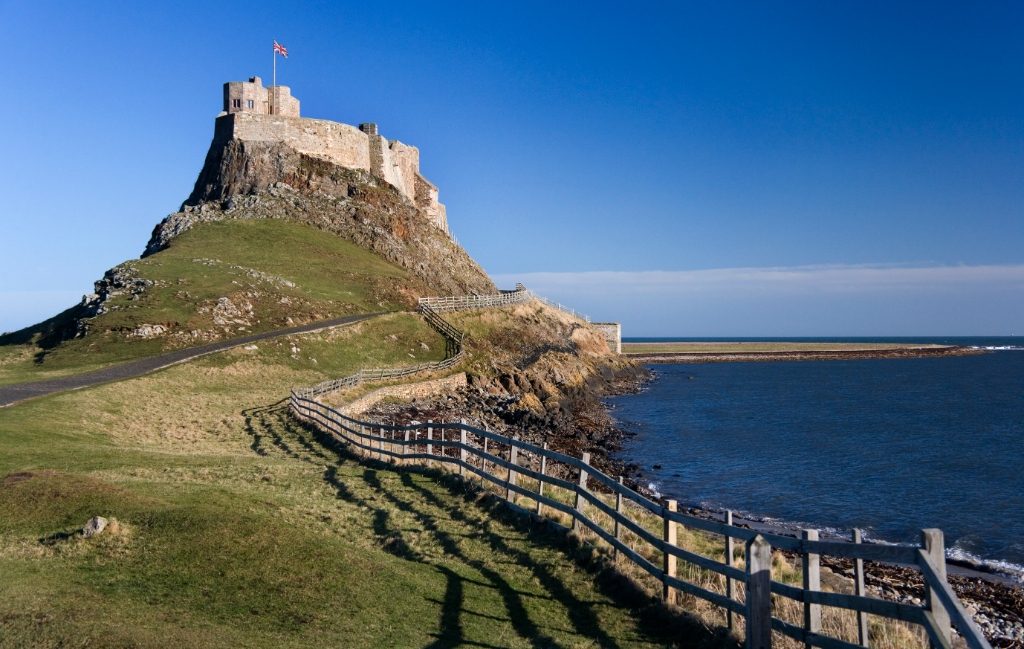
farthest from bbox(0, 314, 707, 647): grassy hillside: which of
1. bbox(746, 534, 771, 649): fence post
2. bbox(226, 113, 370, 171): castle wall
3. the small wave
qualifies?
bbox(226, 113, 370, 171): castle wall

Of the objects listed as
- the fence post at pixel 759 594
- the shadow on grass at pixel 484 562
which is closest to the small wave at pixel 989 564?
the shadow on grass at pixel 484 562

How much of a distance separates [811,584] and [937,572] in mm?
2271

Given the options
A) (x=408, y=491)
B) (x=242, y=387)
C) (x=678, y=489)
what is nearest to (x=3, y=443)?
(x=408, y=491)

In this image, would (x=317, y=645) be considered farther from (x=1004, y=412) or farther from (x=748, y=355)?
(x=748, y=355)

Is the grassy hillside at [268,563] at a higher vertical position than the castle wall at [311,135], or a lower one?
lower

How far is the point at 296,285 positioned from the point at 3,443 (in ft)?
159

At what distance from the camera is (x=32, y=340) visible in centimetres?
6494

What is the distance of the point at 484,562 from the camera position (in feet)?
50.0

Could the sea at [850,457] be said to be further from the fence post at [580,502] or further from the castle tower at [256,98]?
the castle tower at [256,98]

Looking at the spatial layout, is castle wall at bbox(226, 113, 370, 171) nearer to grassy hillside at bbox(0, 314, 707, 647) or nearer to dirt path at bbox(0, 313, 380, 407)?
dirt path at bbox(0, 313, 380, 407)

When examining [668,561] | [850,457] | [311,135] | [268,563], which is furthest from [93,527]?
[311,135]

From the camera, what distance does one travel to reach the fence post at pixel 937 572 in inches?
299

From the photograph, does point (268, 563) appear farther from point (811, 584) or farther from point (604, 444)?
point (604, 444)

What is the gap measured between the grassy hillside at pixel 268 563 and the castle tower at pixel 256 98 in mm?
81461
